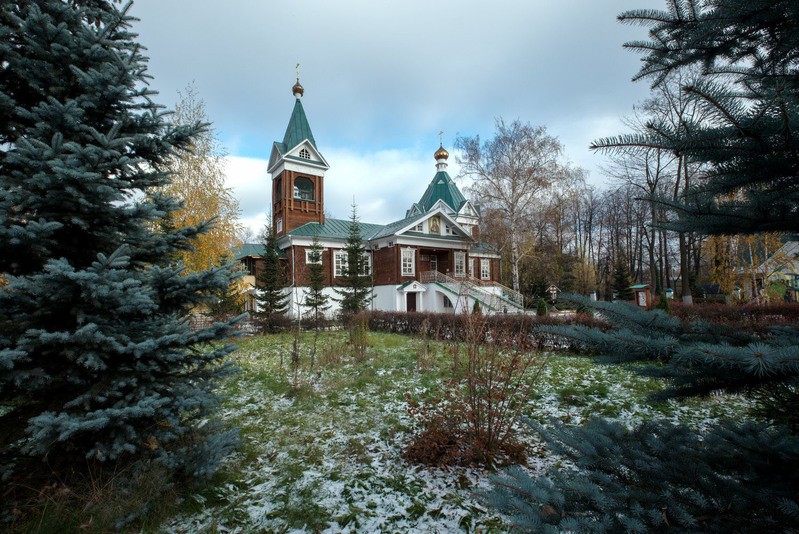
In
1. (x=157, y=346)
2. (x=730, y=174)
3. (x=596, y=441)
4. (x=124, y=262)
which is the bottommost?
(x=596, y=441)

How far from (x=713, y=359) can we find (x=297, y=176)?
2462 cm

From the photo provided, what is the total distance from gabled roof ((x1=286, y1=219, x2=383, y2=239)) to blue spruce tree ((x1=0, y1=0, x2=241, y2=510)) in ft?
57.9

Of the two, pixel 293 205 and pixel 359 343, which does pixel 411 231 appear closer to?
pixel 293 205

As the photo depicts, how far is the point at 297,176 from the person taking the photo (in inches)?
933

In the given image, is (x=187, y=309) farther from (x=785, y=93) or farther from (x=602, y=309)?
(x=785, y=93)

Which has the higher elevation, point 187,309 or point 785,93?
point 785,93

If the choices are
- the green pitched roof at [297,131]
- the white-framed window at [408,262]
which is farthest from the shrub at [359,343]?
the green pitched roof at [297,131]

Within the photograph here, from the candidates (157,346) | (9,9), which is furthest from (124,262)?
(9,9)

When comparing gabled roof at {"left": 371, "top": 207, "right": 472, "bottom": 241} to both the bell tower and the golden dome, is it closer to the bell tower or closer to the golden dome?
the bell tower

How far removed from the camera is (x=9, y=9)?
3.00m

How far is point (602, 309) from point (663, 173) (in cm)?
A: 2244

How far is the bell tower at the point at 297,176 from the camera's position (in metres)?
23.1

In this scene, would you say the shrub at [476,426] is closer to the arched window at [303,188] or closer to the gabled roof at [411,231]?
the gabled roof at [411,231]

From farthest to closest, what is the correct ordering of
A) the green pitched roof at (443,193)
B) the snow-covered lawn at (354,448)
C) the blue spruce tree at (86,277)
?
1. the green pitched roof at (443,193)
2. the snow-covered lawn at (354,448)
3. the blue spruce tree at (86,277)
